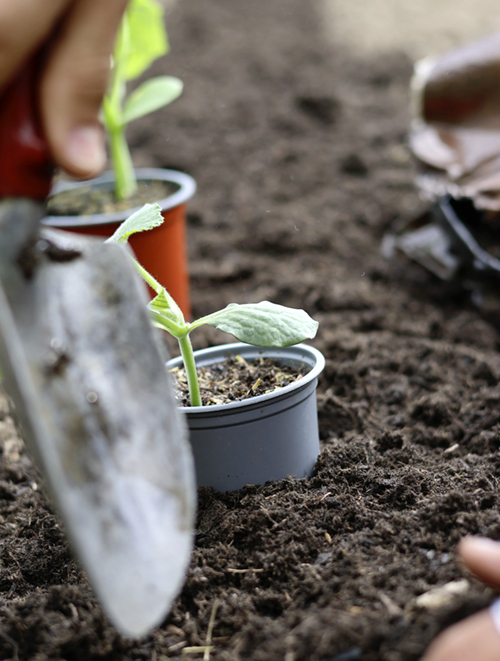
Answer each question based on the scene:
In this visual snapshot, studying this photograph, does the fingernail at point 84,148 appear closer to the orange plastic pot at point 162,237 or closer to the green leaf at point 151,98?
the orange plastic pot at point 162,237

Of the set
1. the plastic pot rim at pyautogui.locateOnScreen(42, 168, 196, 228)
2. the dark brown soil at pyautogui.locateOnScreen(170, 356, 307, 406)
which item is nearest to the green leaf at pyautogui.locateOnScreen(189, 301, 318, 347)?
the dark brown soil at pyautogui.locateOnScreen(170, 356, 307, 406)

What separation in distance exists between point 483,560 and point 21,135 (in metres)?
0.69

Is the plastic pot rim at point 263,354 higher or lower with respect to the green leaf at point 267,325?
lower

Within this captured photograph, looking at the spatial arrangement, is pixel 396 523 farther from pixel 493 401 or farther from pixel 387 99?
pixel 387 99

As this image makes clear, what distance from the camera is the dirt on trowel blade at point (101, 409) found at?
68 centimetres

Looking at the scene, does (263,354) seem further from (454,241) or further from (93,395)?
(454,241)

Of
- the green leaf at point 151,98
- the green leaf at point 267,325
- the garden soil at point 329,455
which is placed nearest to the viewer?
the garden soil at point 329,455

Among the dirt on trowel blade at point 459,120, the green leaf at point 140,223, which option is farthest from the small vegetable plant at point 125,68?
the green leaf at point 140,223

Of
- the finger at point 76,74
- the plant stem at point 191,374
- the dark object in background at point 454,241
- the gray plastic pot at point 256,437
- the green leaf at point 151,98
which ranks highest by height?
the finger at point 76,74

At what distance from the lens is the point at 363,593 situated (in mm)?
788

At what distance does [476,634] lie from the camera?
2.11ft

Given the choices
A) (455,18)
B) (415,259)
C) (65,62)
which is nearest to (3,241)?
(65,62)

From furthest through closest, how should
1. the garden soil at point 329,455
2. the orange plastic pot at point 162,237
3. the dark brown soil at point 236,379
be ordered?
1. the orange plastic pot at point 162,237
2. the dark brown soil at point 236,379
3. the garden soil at point 329,455

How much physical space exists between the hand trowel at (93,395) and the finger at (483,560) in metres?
0.31
